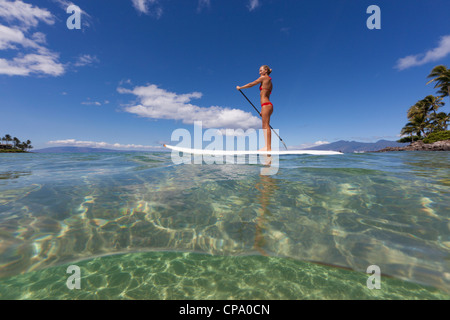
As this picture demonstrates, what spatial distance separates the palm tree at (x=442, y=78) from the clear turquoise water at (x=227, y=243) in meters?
51.3

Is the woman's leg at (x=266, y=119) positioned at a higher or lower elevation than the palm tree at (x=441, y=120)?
lower

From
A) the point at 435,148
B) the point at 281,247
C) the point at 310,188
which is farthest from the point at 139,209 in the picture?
the point at 435,148

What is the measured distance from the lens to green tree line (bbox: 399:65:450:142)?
33969 millimetres

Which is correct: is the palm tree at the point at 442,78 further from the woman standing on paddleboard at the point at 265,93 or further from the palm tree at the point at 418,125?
the woman standing on paddleboard at the point at 265,93

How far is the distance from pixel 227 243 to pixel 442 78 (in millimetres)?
56106

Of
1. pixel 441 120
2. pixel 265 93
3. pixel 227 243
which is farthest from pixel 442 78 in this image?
pixel 227 243

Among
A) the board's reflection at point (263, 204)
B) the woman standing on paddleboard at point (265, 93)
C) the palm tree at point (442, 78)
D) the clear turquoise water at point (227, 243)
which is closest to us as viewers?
the clear turquoise water at point (227, 243)

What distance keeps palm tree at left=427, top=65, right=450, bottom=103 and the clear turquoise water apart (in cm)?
5134

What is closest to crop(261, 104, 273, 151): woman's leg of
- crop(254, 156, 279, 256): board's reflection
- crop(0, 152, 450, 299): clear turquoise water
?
crop(254, 156, 279, 256): board's reflection

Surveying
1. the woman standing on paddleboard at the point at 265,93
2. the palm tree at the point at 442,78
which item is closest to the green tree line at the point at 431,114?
the palm tree at the point at 442,78

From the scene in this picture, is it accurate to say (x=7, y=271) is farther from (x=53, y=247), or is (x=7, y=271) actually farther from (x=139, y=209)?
(x=139, y=209)

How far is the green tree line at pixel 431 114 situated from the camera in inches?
1337

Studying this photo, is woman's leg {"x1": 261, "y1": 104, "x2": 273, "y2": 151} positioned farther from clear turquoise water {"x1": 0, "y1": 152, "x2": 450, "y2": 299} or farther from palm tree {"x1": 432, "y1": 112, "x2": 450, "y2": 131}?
palm tree {"x1": 432, "y1": 112, "x2": 450, "y2": 131}
